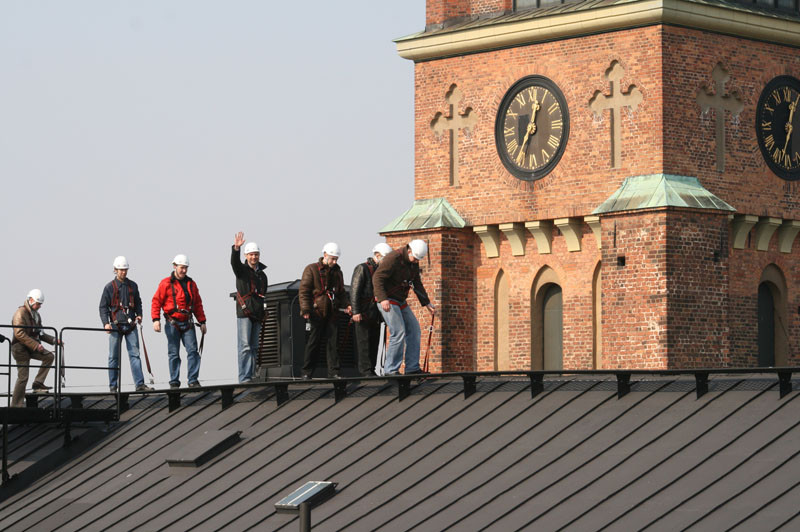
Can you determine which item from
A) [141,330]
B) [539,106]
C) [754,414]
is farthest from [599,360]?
[754,414]

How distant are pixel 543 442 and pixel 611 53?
55.6 feet

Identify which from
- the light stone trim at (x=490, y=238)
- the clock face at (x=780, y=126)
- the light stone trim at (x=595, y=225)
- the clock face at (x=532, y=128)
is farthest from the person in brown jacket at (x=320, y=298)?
the clock face at (x=780, y=126)

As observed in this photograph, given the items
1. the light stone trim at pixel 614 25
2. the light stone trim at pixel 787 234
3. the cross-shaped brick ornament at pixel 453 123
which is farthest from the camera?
the cross-shaped brick ornament at pixel 453 123

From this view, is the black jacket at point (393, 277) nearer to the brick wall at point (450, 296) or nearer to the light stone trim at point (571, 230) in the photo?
the light stone trim at point (571, 230)

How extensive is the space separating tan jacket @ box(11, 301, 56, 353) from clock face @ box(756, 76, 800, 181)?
15475mm

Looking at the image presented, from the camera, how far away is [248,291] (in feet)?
74.3

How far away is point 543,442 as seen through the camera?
16812 millimetres

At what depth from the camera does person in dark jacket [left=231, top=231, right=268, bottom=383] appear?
74.3ft

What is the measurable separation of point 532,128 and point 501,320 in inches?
146

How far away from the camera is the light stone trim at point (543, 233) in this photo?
1324 inches

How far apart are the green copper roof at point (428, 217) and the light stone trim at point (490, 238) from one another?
1.13ft

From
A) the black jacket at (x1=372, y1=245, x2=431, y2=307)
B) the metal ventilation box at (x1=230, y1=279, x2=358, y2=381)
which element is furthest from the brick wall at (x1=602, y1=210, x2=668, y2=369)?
the black jacket at (x1=372, y1=245, x2=431, y2=307)

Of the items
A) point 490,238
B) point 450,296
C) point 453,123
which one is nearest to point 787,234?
point 490,238

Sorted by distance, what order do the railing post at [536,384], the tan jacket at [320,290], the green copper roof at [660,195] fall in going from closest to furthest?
1. the railing post at [536,384]
2. the tan jacket at [320,290]
3. the green copper roof at [660,195]
